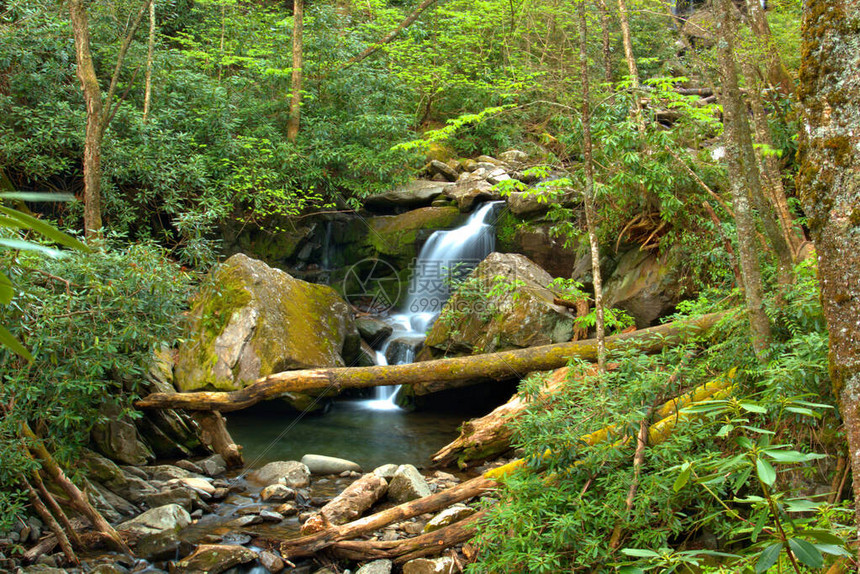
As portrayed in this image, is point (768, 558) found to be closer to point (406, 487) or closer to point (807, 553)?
point (807, 553)

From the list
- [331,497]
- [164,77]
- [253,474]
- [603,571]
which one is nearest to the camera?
[603,571]

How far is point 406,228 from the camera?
12.0 meters

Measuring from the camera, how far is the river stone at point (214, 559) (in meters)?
4.40

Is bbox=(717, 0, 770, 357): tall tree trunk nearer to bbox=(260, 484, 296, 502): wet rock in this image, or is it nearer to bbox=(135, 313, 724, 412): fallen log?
bbox=(135, 313, 724, 412): fallen log

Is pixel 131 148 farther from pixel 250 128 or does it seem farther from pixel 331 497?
pixel 331 497

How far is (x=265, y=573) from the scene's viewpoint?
4.45m

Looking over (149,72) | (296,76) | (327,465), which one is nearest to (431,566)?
(327,465)

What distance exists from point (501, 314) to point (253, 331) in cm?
345

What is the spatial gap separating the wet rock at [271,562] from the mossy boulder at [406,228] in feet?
26.1

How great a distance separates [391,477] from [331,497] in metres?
0.64

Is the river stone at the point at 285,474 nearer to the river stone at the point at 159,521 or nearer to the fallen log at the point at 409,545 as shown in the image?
the river stone at the point at 159,521

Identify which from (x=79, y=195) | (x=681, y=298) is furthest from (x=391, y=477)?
(x=79, y=195)

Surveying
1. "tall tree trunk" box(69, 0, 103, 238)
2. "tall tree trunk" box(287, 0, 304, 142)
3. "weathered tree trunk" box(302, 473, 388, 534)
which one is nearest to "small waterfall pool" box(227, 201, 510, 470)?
"weathered tree trunk" box(302, 473, 388, 534)

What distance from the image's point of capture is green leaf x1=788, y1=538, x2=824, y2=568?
4.47 feet
